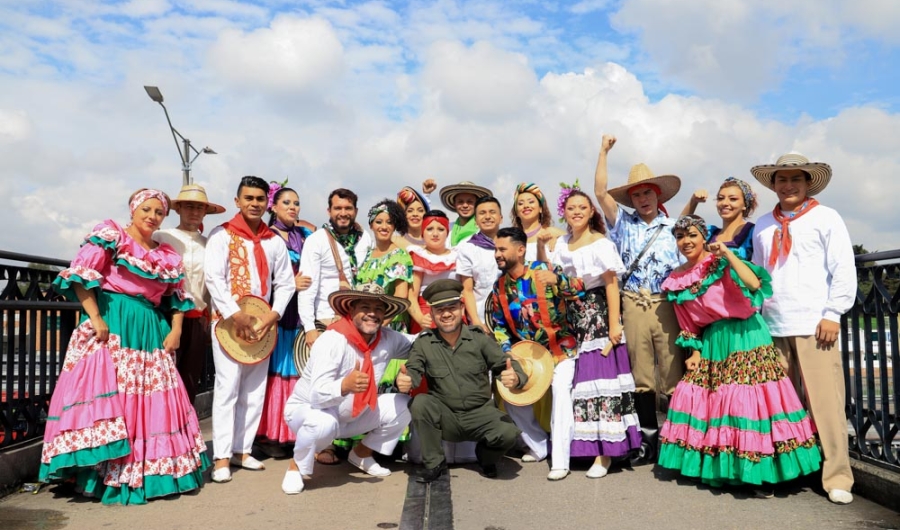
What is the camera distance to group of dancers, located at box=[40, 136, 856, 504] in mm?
4418

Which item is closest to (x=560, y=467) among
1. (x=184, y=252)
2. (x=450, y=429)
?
(x=450, y=429)

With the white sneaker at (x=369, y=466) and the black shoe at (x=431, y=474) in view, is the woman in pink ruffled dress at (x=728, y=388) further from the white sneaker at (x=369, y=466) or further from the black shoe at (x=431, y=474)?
the white sneaker at (x=369, y=466)

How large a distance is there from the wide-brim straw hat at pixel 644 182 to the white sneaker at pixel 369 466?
284 cm

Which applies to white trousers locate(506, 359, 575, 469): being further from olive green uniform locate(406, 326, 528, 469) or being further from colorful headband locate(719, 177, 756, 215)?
colorful headband locate(719, 177, 756, 215)

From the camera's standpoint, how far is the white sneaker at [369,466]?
5.17 meters

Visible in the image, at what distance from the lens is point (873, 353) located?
4.59 metres

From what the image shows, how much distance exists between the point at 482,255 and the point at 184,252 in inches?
94.2

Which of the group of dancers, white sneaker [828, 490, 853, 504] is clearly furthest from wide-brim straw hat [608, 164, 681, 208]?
white sneaker [828, 490, 853, 504]

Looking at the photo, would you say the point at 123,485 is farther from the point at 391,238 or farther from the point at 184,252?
the point at 391,238

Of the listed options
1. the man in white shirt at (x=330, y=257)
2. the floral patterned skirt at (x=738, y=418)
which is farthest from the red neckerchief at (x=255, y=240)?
the floral patterned skirt at (x=738, y=418)

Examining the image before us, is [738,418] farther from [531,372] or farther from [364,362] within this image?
[364,362]

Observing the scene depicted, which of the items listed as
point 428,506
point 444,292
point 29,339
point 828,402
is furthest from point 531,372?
point 29,339

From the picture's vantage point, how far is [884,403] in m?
4.38

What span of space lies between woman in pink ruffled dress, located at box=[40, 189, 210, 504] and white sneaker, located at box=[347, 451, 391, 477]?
109 cm
